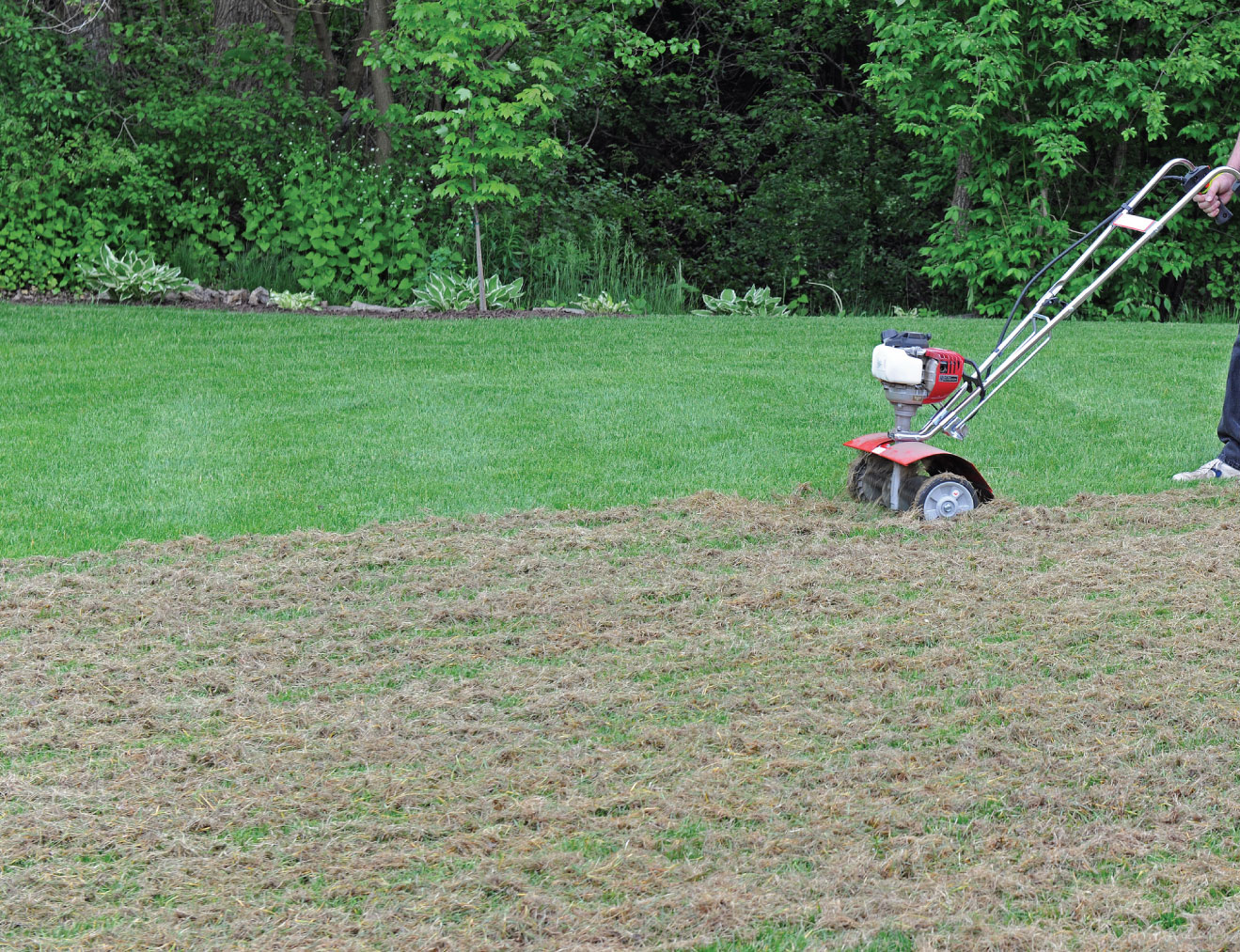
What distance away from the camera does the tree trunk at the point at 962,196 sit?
1227cm

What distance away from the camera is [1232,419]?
19.0 ft

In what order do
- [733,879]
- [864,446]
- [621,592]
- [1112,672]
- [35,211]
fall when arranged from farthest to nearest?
[35,211] < [864,446] < [621,592] < [1112,672] < [733,879]

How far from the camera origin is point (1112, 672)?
141 inches

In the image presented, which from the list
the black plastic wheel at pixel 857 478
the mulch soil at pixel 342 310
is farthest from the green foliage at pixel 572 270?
the black plastic wheel at pixel 857 478

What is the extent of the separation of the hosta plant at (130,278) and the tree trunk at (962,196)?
671cm

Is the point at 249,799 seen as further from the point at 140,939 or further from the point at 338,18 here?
the point at 338,18

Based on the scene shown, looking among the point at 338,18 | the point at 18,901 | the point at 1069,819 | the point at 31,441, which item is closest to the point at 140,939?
the point at 18,901

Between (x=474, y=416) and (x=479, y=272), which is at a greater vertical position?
(x=479, y=272)

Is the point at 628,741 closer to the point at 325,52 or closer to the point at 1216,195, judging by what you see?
the point at 1216,195

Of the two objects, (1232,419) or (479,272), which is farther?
(479,272)

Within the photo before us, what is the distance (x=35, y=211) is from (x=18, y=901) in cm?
958

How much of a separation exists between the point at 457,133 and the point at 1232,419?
21.9 feet

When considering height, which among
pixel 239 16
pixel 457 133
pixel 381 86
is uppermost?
pixel 239 16

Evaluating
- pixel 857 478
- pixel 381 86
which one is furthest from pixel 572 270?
pixel 857 478
